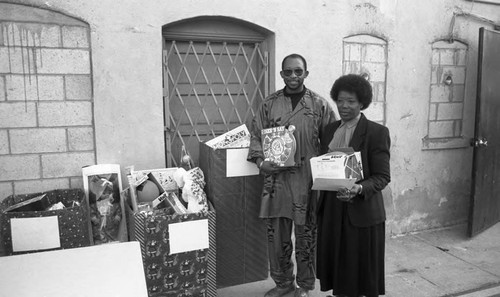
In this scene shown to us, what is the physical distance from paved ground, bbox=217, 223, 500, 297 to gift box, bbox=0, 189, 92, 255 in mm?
1297

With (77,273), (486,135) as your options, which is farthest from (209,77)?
(486,135)

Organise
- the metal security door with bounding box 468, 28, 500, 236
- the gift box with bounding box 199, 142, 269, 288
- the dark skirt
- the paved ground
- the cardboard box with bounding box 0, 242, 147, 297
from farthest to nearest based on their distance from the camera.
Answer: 1. the metal security door with bounding box 468, 28, 500, 236
2. the paved ground
3. the gift box with bounding box 199, 142, 269, 288
4. the dark skirt
5. the cardboard box with bounding box 0, 242, 147, 297

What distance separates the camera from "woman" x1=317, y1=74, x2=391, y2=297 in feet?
7.89

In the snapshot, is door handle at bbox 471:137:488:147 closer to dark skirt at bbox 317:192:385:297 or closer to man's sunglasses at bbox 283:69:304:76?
dark skirt at bbox 317:192:385:297

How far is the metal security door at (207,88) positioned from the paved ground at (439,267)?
1.41 meters

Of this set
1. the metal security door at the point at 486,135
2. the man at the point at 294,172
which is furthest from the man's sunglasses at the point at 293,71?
the metal security door at the point at 486,135

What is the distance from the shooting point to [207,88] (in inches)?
144

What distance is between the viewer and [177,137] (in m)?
3.62

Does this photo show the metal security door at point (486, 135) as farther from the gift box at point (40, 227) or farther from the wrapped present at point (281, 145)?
the gift box at point (40, 227)

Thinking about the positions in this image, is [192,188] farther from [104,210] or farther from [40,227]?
[40,227]

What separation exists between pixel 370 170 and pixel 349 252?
1.72ft

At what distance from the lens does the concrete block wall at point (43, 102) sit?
296 cm

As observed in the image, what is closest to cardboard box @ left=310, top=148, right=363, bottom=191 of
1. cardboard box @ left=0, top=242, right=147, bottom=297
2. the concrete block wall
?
cardboard box @ left=0, top=242, right=147, bottom=297

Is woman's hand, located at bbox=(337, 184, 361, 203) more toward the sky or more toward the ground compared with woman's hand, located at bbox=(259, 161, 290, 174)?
more toward the ground
